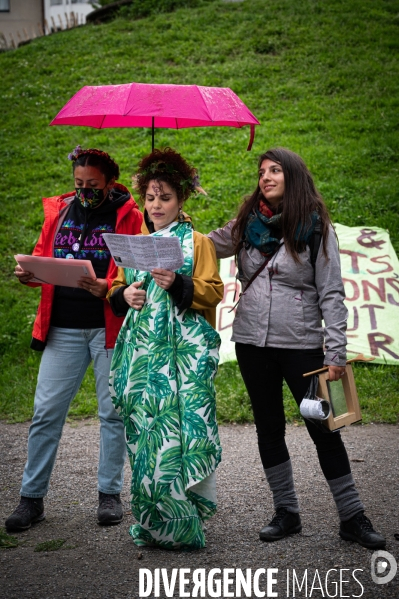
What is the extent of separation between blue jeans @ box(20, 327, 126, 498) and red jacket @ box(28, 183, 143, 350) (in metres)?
0.07

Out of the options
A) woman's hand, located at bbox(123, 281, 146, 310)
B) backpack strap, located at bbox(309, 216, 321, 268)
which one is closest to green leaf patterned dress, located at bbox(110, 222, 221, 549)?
woman's hand, located at bbox(123, 281, 146, 310)

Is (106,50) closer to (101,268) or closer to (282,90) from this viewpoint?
(282,90)

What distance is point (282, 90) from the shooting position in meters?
13.5

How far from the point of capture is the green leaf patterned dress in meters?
3.88

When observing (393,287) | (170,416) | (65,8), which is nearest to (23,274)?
(170,416)

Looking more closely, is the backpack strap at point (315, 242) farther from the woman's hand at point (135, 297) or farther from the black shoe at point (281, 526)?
the black shoe at point (281, 526)

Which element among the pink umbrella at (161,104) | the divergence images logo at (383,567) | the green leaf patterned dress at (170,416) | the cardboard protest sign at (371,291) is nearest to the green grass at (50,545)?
the green leaf patterned dress at (170,416)

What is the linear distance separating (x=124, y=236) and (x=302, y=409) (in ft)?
4.09

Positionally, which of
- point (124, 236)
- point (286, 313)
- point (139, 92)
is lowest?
point (286, 313)

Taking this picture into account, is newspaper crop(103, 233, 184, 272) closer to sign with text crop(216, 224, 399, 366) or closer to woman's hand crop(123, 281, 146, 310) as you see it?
woman's hand crop(123, 281, 146, 310)

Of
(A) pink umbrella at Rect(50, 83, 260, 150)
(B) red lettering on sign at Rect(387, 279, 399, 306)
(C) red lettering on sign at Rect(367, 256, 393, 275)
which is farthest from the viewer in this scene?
(C) red lettering on sign at Rect(367, 256, 393, 275)

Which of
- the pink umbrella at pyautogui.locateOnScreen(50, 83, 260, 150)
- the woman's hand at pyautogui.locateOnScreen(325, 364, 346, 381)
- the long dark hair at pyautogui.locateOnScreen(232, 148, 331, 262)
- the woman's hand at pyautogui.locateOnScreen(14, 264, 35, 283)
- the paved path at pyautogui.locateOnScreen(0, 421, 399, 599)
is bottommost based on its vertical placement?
the paved path at pyautogui.locateOnScreen(0, 421, 399, 599)

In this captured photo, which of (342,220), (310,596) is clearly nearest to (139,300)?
(310,596)

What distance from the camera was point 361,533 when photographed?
154 inches
